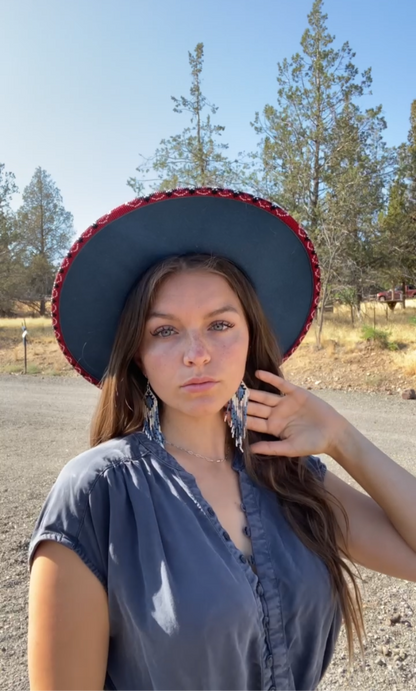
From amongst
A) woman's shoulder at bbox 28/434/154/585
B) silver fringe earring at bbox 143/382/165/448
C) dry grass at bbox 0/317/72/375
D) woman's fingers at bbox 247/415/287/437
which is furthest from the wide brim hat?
dry grass at bbox 0/317/72/375

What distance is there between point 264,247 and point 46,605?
43.7 inches

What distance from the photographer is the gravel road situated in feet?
7.59

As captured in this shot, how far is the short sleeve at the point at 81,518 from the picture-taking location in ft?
3.32

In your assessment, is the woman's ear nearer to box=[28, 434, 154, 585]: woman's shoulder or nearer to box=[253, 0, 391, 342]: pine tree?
box=[28, 434, 154, 585]: woman's shoulder

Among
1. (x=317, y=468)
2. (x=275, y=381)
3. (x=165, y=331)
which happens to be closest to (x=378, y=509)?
(x=317, y=468)

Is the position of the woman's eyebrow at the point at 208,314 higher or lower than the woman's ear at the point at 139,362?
higher

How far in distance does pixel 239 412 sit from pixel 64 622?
0.73 m

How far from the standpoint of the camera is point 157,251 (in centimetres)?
143

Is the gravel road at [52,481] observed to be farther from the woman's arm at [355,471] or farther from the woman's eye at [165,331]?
the woman's eye at [165,331]

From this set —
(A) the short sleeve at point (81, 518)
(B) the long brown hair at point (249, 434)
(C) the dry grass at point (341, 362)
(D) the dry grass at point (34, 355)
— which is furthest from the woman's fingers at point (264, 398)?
(D) the dry grass at point (34, 355)

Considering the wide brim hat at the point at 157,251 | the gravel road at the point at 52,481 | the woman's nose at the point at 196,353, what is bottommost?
the gravel road at the point at 52,481

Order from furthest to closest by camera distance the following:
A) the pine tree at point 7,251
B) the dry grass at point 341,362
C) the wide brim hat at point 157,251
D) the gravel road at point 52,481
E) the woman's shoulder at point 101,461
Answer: the pine tree at point 7,251
the dry grass at point 341,362
the gravel road at point 52,481
the wide brim hat at point 157,251
the woman's shoulder at point 101,461

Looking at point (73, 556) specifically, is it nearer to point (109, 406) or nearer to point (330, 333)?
point (109, 406)

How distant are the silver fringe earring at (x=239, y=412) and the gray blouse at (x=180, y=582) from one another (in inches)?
11.3
